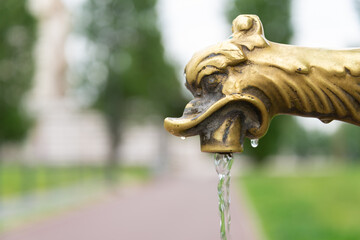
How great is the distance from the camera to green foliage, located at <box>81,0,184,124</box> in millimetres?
20797

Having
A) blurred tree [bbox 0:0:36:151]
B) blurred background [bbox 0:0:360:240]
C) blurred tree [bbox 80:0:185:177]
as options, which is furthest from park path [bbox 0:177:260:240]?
blurred tree [bbox 0:0:36:151]

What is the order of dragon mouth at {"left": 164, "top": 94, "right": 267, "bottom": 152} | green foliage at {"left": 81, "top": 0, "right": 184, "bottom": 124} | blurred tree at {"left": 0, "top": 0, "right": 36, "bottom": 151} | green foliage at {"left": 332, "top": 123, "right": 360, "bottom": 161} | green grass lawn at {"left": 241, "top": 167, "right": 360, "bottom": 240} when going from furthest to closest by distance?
1. green foliage at {"left": 332, "top": 123, "right": 360, "bottom": 161}
2. blurred tree at {"left": 0, "top": 0, "right": 36, "bottom": 151}
3. green foliage at {"left": 81, "top": 0, "right": 184, "bottom": 124}
4. green grass lawn at {"left": 241, "top": 167, "right": 360, "bottom": 240}
5. dragon mouth at {"left": 164, "top": 94, "right": 267, "bottom": 152}

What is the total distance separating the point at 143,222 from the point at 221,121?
24.6 ft

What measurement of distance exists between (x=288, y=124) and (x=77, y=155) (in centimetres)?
1396

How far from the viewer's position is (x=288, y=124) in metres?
26.8

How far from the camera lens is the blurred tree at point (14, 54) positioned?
23750mm

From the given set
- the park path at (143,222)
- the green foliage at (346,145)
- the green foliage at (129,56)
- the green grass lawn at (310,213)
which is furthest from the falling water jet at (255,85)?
the green foliage at (346,145)

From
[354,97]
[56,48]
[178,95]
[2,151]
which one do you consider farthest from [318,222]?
[56,48]

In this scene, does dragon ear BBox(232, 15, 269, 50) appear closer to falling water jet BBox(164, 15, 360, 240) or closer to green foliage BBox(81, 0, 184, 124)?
falling water jet BBox(164, 15, 360, 240)

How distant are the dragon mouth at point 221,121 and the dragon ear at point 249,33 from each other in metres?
0.12

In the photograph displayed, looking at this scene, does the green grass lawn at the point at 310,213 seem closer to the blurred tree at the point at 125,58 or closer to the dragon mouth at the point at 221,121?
the dragon mouth at the point at 221,121

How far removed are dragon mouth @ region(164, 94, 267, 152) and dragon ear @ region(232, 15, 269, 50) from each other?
0.12 metres

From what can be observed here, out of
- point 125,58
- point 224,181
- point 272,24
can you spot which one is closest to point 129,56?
point 125,58

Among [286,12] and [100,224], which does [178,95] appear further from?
[100,224]
